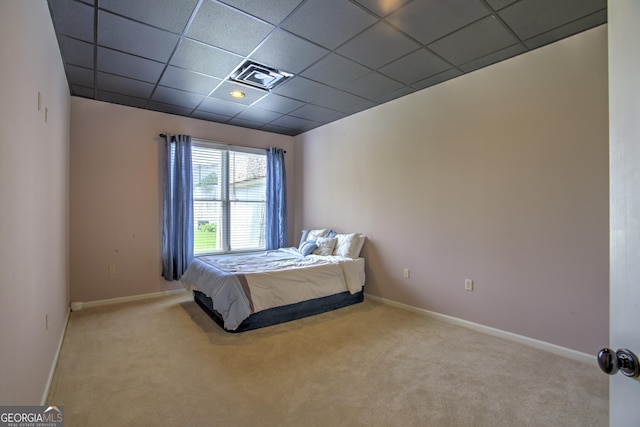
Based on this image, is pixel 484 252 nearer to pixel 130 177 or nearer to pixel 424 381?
pixel 424 381

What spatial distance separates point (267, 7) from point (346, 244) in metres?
2.92

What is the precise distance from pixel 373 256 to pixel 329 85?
2.28 meters

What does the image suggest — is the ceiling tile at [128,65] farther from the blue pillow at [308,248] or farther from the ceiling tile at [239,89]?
the blue pillow at [308,248]

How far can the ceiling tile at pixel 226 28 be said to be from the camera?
2290mm

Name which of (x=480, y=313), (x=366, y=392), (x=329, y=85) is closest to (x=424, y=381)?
(x=366, y=392)

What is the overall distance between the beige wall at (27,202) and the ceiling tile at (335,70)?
6.92 ft

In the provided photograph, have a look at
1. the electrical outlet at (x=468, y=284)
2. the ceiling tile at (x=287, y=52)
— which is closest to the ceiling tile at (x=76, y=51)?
the ceiling tile at (x=287, y=52)

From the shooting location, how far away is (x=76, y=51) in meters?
2.79

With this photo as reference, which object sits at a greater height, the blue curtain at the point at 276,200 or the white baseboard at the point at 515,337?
the blue curtain at the point at 276,200

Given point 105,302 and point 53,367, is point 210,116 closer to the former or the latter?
point 105,302

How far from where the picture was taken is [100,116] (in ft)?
13.2

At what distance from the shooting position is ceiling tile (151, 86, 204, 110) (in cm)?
371

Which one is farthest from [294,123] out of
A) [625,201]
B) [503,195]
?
[625,201]

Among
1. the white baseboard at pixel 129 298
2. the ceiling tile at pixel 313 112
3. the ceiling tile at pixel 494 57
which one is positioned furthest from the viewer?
the ceiling tile at pixel 313 112
